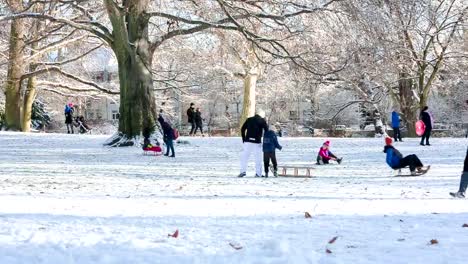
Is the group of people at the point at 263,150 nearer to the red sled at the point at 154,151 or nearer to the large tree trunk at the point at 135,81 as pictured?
the red sled at the point at 154,151

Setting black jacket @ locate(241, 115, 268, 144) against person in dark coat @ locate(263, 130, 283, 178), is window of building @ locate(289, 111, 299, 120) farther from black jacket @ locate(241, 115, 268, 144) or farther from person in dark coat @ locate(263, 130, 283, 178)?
black jacket @ locate(241, 115, 268, 144)

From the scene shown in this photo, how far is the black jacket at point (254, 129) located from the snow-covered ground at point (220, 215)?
3.53ft

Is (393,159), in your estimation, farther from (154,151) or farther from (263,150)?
(154,151)

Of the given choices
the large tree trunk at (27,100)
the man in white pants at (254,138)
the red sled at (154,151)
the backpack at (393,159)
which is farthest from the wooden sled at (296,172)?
the large tree trunk at (27,100)

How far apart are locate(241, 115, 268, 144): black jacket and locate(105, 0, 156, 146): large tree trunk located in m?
8.52

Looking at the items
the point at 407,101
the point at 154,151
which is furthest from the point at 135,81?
the point at 407,101

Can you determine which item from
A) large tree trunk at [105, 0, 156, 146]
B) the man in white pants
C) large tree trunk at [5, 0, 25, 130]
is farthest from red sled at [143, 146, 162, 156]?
large tree trunk at [5, 0, 25, 130]

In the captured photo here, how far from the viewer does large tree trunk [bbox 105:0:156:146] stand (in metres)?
23.2

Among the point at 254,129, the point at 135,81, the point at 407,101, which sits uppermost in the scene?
the point at 407,101

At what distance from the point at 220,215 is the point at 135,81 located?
1560cm

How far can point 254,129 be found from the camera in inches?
602

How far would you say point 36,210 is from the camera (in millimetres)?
8586

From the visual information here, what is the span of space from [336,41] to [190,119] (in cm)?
1678

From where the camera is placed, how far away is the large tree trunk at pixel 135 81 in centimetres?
2322
